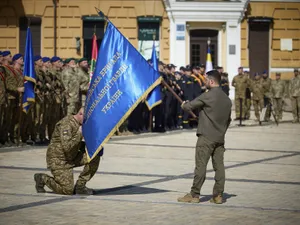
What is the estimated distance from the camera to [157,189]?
15.4 meters

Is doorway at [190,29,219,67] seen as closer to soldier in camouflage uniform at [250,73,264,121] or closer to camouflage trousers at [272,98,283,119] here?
soldier in camouflage uniform at [250,73,264,121]

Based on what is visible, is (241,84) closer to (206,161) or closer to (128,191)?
(128,191)

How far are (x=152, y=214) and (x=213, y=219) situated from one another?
31.7 inches

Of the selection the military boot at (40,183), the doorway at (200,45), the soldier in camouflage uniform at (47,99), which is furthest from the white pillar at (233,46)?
the military boot at (40,183)

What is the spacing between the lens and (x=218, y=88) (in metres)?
14.0

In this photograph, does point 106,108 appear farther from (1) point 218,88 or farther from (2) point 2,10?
(2) point 2,10

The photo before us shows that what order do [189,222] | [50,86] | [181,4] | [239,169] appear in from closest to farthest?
[189,222] → [239,169] → [50,86] → [181,4]

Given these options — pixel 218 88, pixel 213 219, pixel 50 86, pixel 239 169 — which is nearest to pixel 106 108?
pixel 218 88

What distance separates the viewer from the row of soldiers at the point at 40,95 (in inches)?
888

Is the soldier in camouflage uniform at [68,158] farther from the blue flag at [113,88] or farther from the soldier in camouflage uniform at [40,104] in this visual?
the soldier in camouflage uniform at [40,104]

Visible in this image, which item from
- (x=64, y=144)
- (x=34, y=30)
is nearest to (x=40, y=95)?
(x=64, y=144)

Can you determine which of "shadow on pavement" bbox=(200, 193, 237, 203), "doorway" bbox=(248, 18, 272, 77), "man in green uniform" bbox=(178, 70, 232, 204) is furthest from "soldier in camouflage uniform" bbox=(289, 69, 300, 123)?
"man in green uniform" bbox=(178, 70, 232, 204)

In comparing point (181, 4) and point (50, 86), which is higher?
point (181, 4)

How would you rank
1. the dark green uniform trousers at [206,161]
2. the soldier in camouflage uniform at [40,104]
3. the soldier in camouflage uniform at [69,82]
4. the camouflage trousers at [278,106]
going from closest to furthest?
1. the dark green uniform trousers at [206,161]
2. the soldier in camouflage uniform at [40,104]
3. the soldier in camouflage uniform at [69,82]
4. the camouflage trousers at [278,106]
